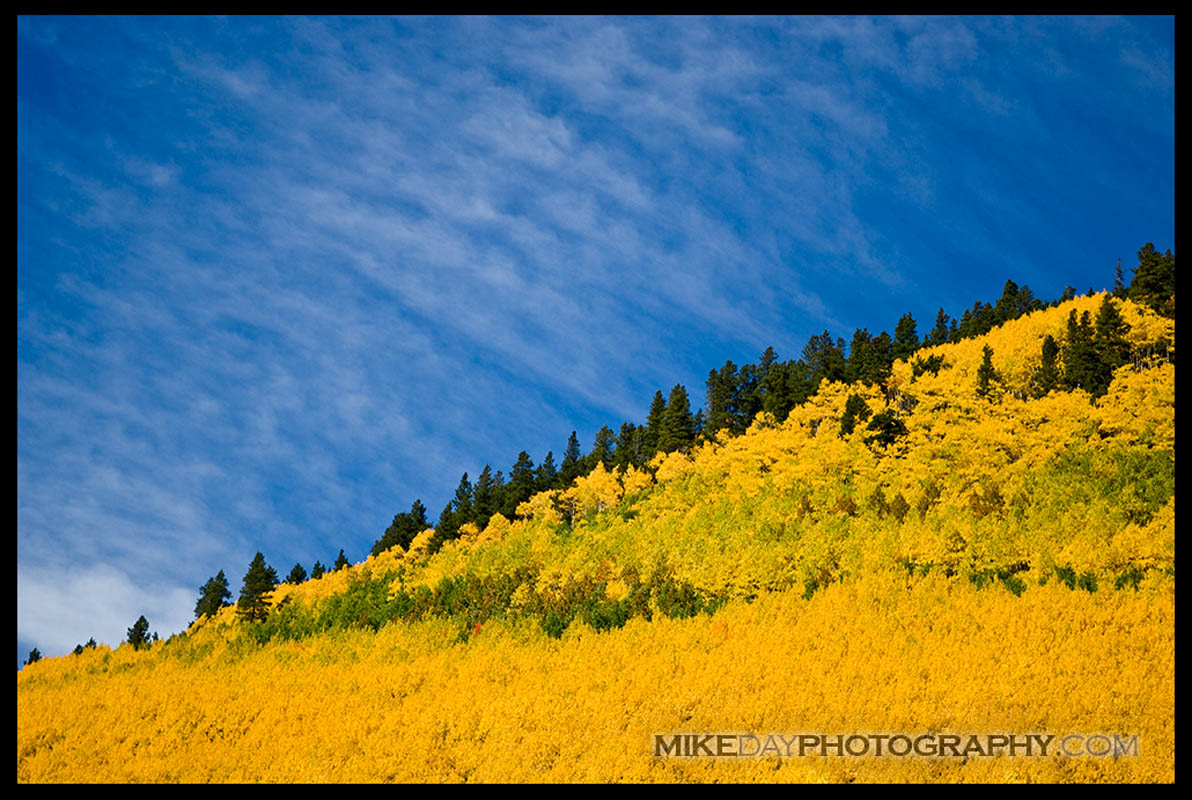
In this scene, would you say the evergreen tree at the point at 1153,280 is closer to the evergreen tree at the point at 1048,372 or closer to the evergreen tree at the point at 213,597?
the evergreen tree at the point at 1048,372

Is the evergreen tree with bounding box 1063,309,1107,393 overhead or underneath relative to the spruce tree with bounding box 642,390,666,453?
underneath

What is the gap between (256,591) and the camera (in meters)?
42.1

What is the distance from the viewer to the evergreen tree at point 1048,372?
31.8m

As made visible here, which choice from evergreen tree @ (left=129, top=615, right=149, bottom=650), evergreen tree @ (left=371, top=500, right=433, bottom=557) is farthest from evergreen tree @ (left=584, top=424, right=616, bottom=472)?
evergreen tree @ (left=129, top=615, right=149, bottom=650)

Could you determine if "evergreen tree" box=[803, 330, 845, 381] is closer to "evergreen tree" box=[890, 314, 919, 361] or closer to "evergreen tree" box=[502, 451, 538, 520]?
"evergreen tree" box=[890, 314, 919, 361]

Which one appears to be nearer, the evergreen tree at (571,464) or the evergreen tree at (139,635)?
the evergreen tree at (139,635)

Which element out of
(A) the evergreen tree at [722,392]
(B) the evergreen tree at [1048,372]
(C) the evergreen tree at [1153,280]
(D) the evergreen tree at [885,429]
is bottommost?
(D) the evergreen tree at [885,429]

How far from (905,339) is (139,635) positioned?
5561cm

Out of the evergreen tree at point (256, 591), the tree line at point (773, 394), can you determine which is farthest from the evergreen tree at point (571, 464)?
the evergreen tree at point (256, 591)

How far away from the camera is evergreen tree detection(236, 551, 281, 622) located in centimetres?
4097

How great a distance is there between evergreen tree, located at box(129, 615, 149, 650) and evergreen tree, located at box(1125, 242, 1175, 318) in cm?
5203

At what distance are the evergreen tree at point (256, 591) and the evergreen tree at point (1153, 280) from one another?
49133mm
